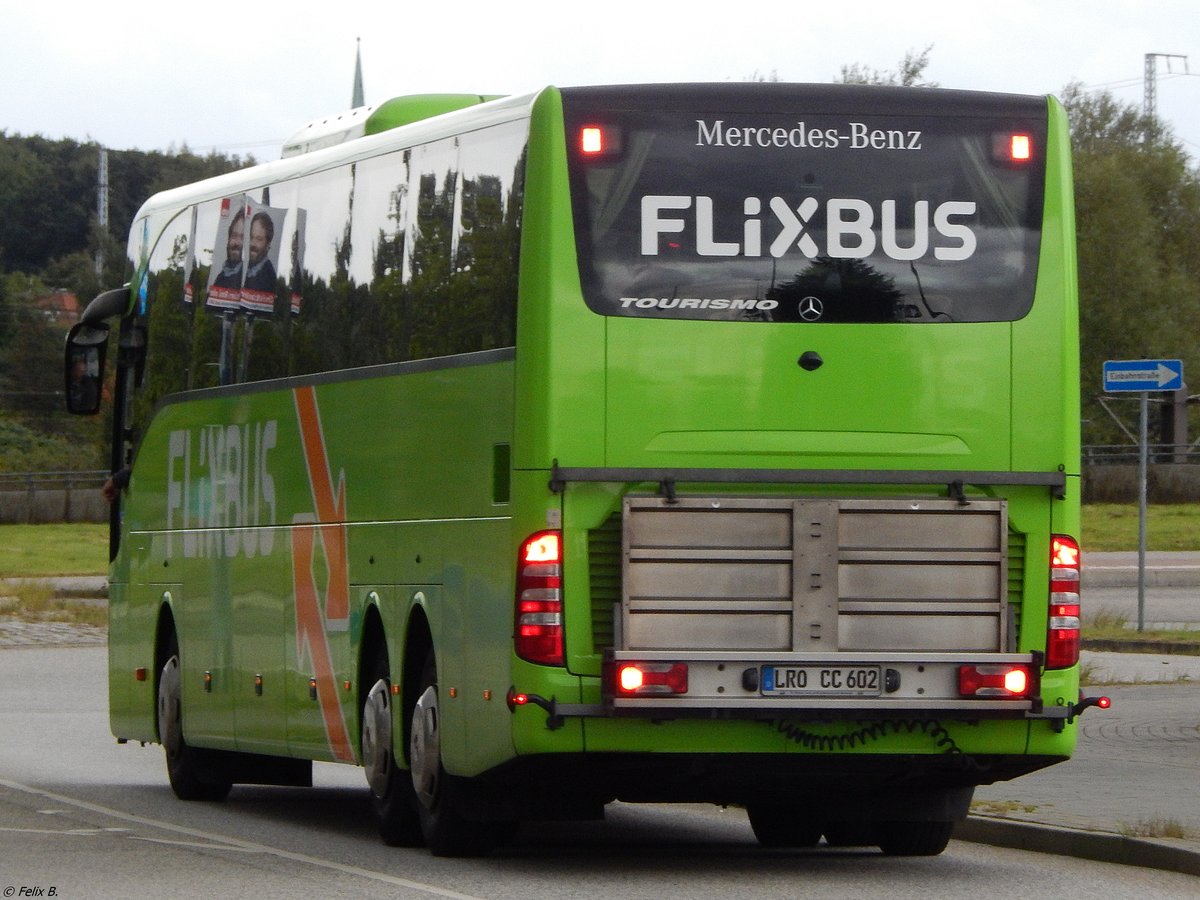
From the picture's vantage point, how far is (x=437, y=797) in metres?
12.5

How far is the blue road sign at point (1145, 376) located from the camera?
29500mm

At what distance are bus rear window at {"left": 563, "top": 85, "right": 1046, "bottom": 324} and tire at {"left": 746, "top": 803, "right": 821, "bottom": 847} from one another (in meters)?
3.08

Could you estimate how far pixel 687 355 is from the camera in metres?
11.6

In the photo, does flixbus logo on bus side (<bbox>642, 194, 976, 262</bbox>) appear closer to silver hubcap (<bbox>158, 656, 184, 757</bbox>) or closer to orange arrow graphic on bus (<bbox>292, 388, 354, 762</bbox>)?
orange arrow graphic on bus (<bbox>292, 388, 354, 762</bbox>)

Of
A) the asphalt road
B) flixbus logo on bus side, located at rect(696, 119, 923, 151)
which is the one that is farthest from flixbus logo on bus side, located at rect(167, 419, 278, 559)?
flixbus logo on bus side, located at rect(696, 119, 923, 151)

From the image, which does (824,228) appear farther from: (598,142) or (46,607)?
(46,607)

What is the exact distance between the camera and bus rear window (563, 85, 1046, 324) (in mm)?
11625

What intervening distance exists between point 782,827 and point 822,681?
244cm

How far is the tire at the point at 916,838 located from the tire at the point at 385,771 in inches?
91.4

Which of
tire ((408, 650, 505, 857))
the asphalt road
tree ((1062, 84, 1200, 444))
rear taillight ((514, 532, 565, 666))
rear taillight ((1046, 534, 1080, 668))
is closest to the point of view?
the asphalt road

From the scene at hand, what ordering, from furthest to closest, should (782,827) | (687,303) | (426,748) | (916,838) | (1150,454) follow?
(1150,454), (782,827), (916,838), (426,748), (687,303)

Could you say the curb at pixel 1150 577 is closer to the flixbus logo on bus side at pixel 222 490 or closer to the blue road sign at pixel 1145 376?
the blue road sign at pixel 1145 376

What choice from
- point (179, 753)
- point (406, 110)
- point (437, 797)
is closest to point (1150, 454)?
point (179, 753)

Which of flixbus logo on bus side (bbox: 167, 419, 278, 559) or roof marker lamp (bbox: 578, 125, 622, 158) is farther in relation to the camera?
flixbus logo on bus side (bbox: 167, 419, 278, 559)
